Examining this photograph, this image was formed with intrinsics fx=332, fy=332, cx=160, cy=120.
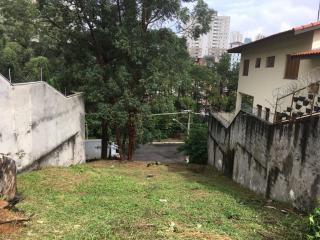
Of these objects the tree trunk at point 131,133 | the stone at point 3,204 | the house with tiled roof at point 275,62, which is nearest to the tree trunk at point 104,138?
the tree trunk at point 131,133

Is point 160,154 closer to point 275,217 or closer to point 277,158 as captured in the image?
point 277,158

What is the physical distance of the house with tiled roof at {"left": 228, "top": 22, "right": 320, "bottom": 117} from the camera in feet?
37.8

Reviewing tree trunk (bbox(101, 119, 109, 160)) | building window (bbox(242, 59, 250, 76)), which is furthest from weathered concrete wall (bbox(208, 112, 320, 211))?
tree trunk (bbox(101, 119, 109, 160))

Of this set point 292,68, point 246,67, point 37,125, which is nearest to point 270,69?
point 292,68

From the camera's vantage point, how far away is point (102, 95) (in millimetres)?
14000

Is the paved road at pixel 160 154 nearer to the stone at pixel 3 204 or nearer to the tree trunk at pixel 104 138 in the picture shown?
the tree trunk at pixel 104 138

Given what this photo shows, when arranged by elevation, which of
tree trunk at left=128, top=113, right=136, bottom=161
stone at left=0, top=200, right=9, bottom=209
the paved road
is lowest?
the paved road

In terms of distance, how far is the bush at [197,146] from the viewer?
18844 millimetres

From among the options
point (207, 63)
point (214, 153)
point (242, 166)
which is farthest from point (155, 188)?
point (207, 63)

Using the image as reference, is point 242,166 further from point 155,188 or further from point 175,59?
point 175,59

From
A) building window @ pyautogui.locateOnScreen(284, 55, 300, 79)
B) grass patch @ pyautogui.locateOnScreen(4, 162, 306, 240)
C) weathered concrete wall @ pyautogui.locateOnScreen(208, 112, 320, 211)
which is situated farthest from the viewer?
building window @ pyautogui.locateOnScreen(284, 55, 300, 79)

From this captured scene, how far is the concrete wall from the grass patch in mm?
852

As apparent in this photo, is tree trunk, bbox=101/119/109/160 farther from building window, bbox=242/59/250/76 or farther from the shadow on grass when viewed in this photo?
building window, bbox=242/59/250/76

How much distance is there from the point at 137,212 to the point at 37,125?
4.94 metres
